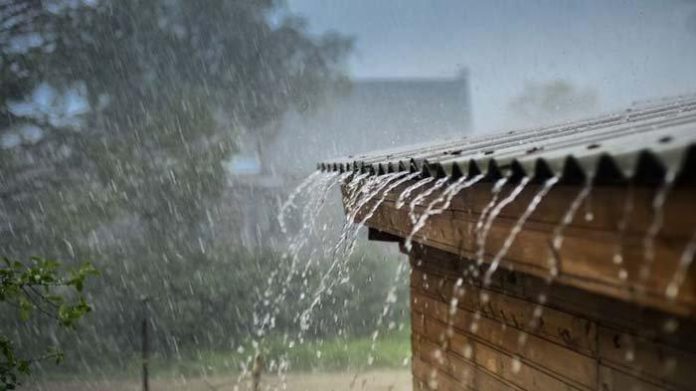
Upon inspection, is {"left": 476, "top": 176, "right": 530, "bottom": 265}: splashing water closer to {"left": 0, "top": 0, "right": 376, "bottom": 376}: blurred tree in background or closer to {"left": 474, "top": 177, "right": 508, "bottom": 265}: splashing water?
{"left": 474, "top": 177, "right": 508, "bottom": 265}: splashing water

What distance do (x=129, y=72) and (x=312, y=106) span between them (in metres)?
5.12

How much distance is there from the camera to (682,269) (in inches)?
45.9

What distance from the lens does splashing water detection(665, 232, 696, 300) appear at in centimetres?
113

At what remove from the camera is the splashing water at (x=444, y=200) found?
191 centimetres

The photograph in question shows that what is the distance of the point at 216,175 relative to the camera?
1658cm

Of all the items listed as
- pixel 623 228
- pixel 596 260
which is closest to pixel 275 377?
pixel 596 260

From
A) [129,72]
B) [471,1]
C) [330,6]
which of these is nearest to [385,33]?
[330,6]

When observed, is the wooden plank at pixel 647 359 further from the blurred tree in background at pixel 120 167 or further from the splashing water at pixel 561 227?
the blurred tree in background at pixel 120 167

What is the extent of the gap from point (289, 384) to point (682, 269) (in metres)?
12.9

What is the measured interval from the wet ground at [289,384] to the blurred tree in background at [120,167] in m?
0.94

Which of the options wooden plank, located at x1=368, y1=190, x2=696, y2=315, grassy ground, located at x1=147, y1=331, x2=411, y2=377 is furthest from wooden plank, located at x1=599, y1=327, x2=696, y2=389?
grassy ground, located at x1=147, y1=331, x2=411, y2=377

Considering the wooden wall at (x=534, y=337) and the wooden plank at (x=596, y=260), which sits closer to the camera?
the wooden plank at (x=596, y=260)

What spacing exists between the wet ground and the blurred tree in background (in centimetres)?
94

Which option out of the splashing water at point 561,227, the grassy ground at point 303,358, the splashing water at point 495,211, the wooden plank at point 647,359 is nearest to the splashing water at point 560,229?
the splashing water at point 561,227
